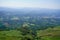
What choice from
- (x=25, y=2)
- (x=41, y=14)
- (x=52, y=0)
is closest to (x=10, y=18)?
(x=25, y=2)

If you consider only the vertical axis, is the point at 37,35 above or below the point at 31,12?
below

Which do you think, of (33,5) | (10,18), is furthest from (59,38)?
(10,18)

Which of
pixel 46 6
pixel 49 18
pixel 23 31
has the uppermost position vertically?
pixel 46 6

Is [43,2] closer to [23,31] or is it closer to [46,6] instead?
[46,6]

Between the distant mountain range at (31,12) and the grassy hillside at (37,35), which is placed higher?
the distant mountain range at (31,12)

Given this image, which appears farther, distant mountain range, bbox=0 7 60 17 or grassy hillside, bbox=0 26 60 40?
distant mountain range, bbox=0 7 60 17

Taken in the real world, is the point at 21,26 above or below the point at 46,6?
below

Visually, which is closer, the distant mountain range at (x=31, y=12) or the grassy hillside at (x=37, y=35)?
the grassy hillside at (x=37, y=35)

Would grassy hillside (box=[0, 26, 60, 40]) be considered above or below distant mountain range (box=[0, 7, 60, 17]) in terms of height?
below

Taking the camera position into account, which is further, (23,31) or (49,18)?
(49,18)

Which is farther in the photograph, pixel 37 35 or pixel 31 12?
pixel 31 12
